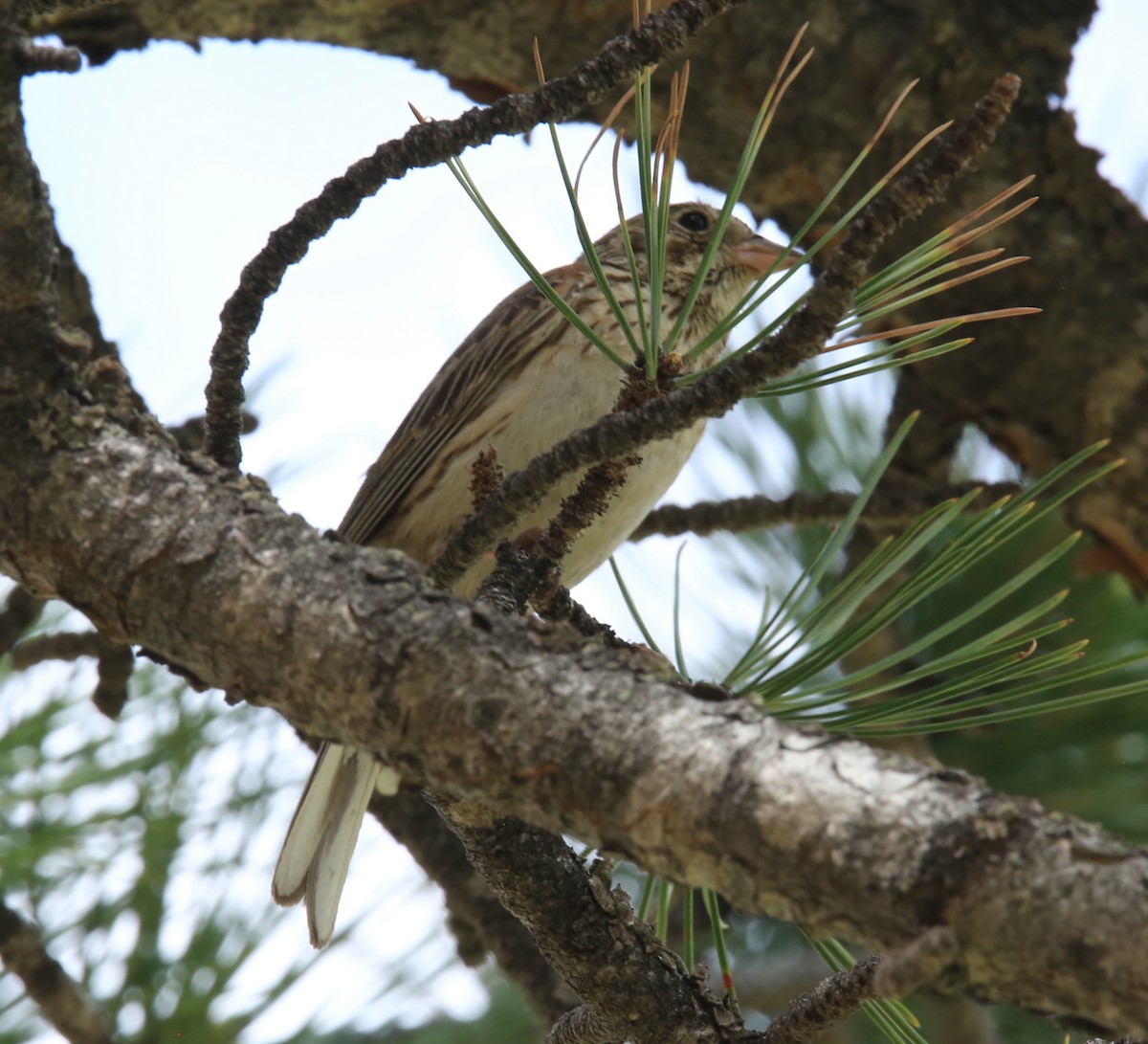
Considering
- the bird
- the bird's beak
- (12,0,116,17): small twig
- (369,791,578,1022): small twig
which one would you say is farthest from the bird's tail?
the bird's beak

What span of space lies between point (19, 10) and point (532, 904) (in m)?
1.41

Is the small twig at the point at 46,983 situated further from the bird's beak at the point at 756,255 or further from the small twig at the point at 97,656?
the bird's beak at the point at 756,255

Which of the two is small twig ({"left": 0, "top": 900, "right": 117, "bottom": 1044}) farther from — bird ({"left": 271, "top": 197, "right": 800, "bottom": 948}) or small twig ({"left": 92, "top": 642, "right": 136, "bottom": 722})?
bird ({"left": 271, "top": 197, "right": 800, "bottom": 948})

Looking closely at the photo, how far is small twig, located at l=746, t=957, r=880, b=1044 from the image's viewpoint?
1.84 m

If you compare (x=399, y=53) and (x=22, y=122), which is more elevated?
(x=399, y=53)

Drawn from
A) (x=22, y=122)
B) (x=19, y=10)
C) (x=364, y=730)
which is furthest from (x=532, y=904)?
(x=19, y=10)

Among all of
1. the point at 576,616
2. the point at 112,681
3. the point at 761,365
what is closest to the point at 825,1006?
the point at 576,616

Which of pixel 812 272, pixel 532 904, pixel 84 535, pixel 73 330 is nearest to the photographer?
pixel 84 535

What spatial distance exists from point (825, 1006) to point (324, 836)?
4.35 feet

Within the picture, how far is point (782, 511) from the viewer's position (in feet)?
11.6

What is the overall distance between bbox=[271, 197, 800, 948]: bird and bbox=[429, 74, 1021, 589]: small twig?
0.93 metres

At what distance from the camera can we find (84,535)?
1722mm

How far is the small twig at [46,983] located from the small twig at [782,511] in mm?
1698

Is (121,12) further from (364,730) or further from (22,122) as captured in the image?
(364,730)
